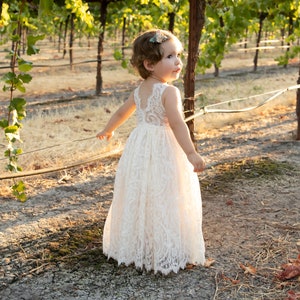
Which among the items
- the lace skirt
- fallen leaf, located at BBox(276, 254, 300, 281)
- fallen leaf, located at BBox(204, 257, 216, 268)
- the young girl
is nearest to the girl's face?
the young girl

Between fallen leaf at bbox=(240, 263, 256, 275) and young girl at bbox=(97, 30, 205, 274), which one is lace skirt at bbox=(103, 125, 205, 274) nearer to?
young girl at bbox=(97, 30, 205, 274)

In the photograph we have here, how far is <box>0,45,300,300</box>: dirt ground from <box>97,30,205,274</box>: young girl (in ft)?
0.51

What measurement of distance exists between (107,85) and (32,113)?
4.55 meters

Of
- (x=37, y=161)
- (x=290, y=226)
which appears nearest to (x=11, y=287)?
(x=290, y=226)

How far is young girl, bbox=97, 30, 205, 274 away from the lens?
2621 millimetres

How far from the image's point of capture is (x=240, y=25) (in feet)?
18.6

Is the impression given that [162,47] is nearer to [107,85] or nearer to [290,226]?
[290,226]

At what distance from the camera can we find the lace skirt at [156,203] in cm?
266

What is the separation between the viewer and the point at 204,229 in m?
3.40

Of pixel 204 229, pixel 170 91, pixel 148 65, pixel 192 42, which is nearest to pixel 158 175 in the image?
pixel 170 91

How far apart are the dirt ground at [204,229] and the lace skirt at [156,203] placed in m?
0.12

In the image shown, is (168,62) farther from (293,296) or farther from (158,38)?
(293,296)

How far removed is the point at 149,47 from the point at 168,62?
135mm

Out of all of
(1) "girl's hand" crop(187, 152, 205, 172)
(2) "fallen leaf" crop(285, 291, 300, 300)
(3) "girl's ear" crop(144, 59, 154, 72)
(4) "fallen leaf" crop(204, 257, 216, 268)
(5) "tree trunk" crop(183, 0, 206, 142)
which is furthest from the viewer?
(5) "tree trunk" crop(183, 0, 206, 142)
